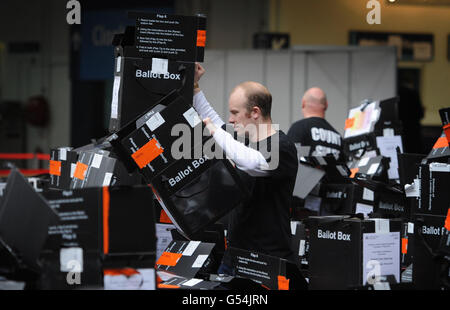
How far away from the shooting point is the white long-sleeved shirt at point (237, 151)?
2.30m

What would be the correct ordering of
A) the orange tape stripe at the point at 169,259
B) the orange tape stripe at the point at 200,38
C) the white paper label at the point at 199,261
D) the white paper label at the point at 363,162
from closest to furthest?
the orange tape stripe at the point at 200,38 → the white paper label at the point at 199,261 → the orange tape stripe at the point at 169,259 → the white paper label at the point at 363,162

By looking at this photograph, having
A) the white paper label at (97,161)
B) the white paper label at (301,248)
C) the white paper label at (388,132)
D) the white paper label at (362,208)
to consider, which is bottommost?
the white paper label at (301,248)

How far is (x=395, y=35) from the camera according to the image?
9547 millimetres

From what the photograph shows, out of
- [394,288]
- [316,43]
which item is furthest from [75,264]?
[316,43]

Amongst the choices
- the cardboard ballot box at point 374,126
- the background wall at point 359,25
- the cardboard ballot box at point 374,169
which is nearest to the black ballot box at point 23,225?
the cardboard ballot box at point 374,169

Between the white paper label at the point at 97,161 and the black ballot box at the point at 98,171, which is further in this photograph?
the white paper label at the point at 97,161

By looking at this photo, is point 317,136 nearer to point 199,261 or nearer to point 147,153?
point 199,261

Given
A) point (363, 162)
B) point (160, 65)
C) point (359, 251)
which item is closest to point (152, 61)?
point (160, 65)

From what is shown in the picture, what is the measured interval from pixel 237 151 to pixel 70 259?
835 mm

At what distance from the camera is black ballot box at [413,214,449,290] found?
2383 millimetres

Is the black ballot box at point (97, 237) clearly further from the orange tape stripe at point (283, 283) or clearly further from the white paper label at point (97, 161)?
the white paper label at point (97, 161)

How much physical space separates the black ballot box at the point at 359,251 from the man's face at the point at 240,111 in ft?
1.93

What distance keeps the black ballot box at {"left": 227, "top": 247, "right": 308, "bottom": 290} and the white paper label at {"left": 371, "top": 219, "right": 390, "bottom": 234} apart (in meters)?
0.39

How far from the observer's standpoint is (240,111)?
8.77 feet
